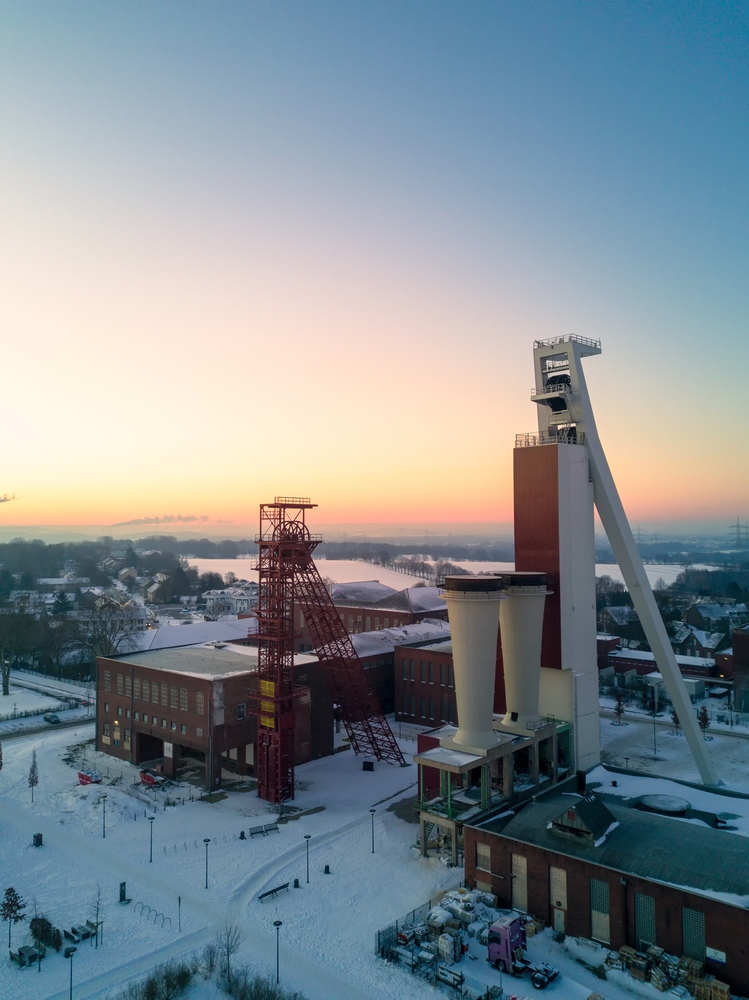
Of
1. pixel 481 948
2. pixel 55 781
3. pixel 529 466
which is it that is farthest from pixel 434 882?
pixel 55 781

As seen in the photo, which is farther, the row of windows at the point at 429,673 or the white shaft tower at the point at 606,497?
the row of windows at the point at 429,673

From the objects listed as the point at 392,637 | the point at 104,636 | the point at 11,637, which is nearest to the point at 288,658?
the point at 392,637

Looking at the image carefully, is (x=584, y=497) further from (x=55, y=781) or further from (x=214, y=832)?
(x=55, y=781)

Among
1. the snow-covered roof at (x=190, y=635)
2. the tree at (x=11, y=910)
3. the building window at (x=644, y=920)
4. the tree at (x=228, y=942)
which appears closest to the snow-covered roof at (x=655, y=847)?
the building window at (x=644, y=920)

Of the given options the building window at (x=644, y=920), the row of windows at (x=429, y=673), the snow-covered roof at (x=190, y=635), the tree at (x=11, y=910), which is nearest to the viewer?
the building window at (x=644, y=920)

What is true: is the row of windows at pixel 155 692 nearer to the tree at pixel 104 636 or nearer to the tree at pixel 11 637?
the tree at pixel 104 636

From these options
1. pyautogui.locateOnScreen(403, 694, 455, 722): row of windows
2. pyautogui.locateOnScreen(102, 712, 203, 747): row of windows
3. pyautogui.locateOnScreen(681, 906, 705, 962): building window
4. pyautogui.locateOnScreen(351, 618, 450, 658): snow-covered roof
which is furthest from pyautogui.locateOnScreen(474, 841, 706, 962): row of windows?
pyautogui.locateOnScreen(351, 618, 450, 658): snow-covered roof

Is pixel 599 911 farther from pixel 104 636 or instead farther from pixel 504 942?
pixel 104 636
